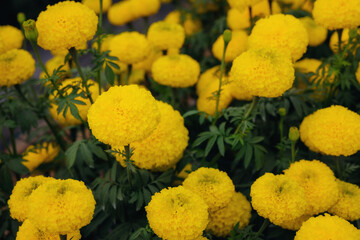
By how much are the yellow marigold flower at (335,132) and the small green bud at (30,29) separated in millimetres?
953

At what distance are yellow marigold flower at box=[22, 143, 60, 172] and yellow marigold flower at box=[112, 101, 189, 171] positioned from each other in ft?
2.44

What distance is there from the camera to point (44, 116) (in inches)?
63.1

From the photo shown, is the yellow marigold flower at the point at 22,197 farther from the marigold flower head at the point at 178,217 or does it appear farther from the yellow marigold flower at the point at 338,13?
the yellow marigold flower at the point at 338,13

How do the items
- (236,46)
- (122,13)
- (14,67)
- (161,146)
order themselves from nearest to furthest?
(161,146) → (14,67) → (236,46) → (122,13)

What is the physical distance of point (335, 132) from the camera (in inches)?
47.1

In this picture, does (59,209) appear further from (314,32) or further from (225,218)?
(314,32)

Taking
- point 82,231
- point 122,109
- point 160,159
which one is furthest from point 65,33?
point 82,231

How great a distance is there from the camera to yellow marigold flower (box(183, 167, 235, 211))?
1040 mm

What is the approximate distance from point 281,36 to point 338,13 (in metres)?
0.22

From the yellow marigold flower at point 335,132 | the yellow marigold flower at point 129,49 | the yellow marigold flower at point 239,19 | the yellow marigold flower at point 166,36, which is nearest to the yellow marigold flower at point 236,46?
the yellow marigold flower at point 239,19

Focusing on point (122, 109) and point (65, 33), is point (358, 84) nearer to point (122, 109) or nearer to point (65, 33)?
point (122, 109)

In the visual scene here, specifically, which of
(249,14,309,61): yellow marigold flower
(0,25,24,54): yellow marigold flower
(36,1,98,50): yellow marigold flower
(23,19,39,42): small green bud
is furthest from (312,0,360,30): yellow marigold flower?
(0,25,24,54): yellow marigold flower

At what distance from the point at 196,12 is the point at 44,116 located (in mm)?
1306

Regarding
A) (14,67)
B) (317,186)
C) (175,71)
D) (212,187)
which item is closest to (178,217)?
(212,187)
